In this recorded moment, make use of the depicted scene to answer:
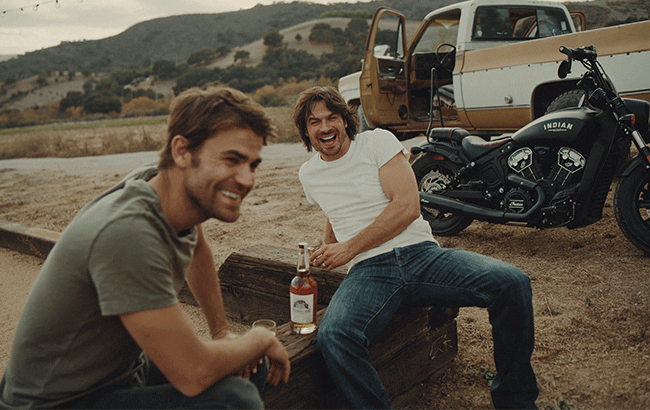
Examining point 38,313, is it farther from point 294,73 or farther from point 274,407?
point 294,73

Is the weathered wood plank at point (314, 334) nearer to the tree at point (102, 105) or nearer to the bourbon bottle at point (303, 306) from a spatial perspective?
the bourbon bottle at point (303, 306)

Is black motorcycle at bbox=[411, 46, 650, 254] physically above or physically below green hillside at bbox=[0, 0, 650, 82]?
below

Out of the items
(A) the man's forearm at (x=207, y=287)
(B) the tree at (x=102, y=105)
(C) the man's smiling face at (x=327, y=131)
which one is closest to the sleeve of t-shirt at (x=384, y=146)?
(C) the man's smiling face at (x=327, y=131)

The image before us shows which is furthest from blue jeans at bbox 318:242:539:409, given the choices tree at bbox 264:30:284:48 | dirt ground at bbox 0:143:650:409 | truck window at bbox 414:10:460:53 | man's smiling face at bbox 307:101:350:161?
tree at bbox 264:30:284:48

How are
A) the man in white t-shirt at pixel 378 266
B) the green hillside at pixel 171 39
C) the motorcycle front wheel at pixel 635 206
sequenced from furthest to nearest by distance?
the green hillside at pixel 171 39
the motorcycle front wheel at pixel 635 206
the man in white t-shirt at pixel 378 266

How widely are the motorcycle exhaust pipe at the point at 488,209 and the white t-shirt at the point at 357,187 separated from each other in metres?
1.63

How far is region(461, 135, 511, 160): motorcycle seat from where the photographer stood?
4.25 meters

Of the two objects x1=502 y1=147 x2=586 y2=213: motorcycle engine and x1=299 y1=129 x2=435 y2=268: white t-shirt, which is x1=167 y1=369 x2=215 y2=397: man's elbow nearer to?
x1=299 y1=129 x2=435 y2=268: white t-shirt

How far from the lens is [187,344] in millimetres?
1302

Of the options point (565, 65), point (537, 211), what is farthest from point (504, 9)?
point (537, 211)

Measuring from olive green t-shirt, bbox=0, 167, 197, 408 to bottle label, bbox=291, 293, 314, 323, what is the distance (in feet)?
2.89

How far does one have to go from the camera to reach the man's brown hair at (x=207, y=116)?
1.49 m

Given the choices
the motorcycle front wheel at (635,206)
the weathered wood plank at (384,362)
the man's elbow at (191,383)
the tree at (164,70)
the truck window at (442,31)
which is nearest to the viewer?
the man's elbow at (191,383)

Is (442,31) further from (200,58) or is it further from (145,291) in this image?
(200,58)
